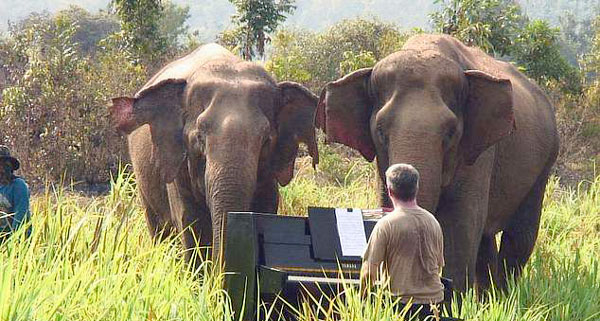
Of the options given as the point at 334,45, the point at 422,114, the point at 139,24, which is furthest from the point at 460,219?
the point at 334,45

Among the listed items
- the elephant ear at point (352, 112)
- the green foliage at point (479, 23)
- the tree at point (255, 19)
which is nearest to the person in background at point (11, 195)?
the elephant ear at point (352, 112)

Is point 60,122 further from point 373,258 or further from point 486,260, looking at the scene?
point 373,258

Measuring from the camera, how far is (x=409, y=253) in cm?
557

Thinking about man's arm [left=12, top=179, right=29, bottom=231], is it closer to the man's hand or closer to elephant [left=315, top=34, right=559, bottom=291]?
elephant [left=315, top=34, right=559, bottom=291]

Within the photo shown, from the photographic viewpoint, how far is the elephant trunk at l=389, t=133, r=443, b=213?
717cm

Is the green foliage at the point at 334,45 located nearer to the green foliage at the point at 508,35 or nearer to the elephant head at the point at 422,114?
the green foliage at the point at 508,35

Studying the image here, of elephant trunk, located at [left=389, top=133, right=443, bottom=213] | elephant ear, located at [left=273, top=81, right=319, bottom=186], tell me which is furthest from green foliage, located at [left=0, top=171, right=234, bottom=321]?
elephant trunk, located at [left=389, top=133, right=443, bottom=213]

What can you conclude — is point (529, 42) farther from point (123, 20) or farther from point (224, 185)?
point (224, 185)

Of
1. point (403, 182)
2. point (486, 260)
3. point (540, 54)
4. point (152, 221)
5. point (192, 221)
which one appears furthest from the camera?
point (540, 54)

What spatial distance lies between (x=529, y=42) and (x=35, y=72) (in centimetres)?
904

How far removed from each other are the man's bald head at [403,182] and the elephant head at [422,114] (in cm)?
162

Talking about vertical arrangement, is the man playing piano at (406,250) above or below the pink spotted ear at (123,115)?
below

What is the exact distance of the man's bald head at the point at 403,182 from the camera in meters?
5.45

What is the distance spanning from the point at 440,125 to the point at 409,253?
1.99 metres
